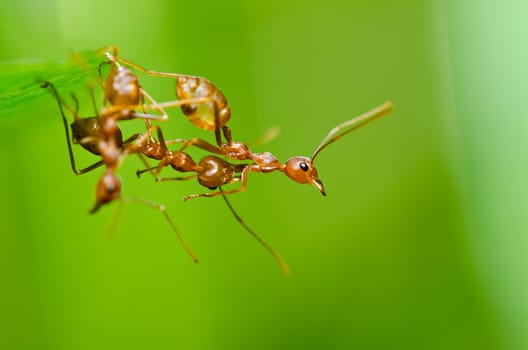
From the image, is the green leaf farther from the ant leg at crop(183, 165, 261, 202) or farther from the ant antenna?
the ant antenna

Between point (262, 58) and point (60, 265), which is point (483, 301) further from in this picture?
point (60, 265)

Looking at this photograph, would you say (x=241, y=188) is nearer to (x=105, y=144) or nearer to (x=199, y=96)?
(x=199, y=96)

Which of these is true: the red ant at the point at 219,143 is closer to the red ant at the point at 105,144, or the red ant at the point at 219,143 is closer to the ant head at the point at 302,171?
the ant head at the point at 302,171

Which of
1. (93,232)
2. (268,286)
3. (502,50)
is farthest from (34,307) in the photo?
(502,50)

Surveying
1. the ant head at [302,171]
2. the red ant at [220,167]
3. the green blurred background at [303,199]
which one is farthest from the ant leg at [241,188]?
the green blurred background at [303,199]

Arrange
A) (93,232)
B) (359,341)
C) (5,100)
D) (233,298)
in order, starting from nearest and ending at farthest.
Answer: (5,100), (93,232), (233,298), (359,341)
